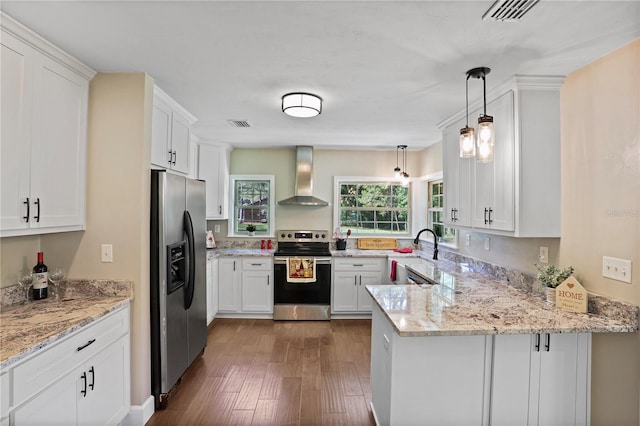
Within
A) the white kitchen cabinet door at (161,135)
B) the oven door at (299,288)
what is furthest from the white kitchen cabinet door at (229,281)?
the white kitchen cabinet door at (161,135)

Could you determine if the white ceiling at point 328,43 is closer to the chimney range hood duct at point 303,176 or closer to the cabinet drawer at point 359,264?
the chimney range hood duct at point 303,176

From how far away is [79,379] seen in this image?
5.49ft

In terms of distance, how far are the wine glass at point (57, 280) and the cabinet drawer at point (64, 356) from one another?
0.49 m

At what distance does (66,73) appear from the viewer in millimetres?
1997

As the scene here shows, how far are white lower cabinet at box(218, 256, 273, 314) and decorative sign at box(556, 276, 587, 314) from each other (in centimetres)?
315

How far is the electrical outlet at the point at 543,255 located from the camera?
2.30 meters

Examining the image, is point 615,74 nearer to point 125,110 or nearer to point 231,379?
point 125,110

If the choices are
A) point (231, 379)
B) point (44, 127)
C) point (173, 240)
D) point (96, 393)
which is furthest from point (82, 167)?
point (231, 379)

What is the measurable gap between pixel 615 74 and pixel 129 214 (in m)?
3.12

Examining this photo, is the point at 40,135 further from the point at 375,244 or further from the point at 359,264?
the point at 375,244

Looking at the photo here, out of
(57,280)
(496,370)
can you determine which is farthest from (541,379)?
(57,280)

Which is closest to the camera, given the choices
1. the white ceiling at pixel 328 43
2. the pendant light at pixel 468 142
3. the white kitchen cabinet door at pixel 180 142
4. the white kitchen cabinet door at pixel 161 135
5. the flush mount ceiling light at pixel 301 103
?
the white ceiling at pixel 328 43

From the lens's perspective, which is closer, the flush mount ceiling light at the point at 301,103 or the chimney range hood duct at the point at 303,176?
the flush mount ceiling light at the point at 301,103

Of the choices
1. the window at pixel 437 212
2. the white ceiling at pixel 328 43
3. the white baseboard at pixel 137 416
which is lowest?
the white baseboard at pixel 137 416
